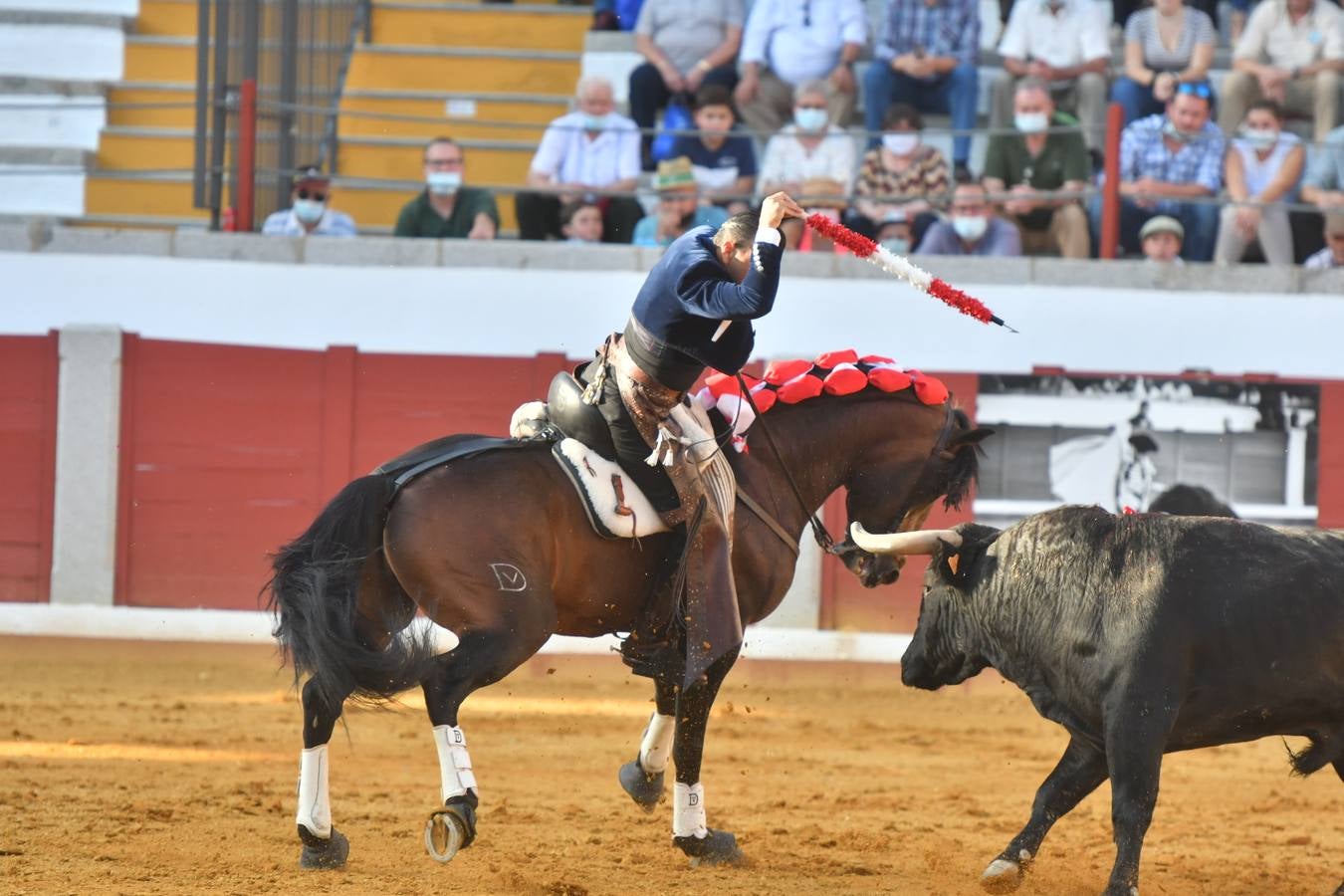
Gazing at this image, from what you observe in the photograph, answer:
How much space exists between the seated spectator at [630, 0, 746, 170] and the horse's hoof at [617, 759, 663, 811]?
6.10 metres

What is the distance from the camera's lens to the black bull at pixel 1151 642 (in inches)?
188

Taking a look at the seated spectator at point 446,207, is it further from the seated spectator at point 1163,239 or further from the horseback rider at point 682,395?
the horseback rider at point 682,395

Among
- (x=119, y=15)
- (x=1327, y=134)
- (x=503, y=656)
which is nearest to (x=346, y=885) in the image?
(x=503, y=656)

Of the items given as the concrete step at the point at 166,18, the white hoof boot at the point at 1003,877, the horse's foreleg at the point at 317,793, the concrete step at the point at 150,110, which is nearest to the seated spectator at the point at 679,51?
the concrete step at the point at 150,110

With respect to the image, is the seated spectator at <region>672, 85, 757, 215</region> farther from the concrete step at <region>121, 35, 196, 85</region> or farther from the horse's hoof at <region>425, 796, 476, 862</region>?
the horse's hoof at <region>425, 796, 476, 862</region>

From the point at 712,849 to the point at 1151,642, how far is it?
1626 millimetres

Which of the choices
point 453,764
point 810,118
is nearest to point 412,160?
point 810,118

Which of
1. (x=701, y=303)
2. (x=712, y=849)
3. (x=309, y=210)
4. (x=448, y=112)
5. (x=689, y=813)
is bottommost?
(x=712, y=849)

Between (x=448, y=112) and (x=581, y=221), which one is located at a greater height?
(x=448, y=112)

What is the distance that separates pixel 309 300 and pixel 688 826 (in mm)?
5205

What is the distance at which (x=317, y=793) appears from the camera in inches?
206

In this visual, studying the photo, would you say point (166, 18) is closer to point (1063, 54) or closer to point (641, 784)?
point (1063, 54)

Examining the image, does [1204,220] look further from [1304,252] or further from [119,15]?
[119,15]

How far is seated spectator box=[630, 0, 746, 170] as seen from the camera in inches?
445
